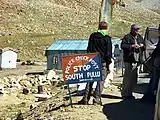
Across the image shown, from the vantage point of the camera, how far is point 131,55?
39.9 ft

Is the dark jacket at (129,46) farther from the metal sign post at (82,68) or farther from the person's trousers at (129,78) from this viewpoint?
the metal sign post at (82,68)

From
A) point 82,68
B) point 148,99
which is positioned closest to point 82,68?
point 82,68

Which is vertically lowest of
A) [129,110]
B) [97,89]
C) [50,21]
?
[129,110]

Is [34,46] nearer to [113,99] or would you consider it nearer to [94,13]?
[94,13]

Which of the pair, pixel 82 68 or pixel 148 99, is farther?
pixel 148 99

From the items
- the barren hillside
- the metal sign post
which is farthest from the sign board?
the barren hillside

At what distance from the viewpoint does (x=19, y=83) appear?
25922mm

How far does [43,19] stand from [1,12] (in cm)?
626

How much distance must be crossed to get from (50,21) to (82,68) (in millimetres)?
53064

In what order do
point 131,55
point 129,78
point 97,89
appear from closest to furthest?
1. point 97,89
2. point 131,55
3. point 129,78

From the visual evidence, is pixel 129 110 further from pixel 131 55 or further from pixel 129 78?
pixel 131 55

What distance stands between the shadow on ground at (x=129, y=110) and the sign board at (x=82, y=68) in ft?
2.51

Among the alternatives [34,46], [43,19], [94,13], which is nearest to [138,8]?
[94,13]

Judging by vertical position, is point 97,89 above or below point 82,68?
below
